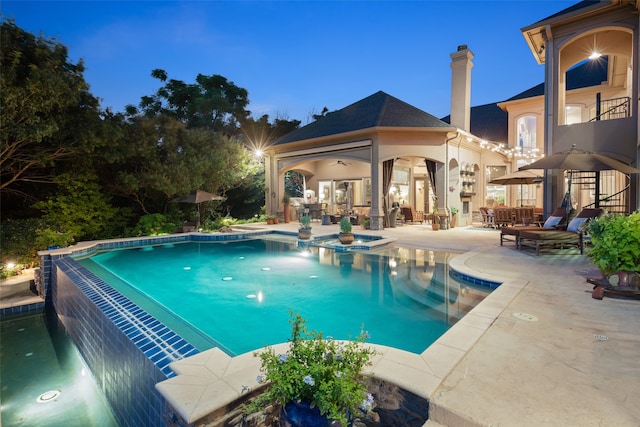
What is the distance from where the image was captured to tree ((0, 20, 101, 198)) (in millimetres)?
7430

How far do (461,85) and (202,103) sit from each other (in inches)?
652

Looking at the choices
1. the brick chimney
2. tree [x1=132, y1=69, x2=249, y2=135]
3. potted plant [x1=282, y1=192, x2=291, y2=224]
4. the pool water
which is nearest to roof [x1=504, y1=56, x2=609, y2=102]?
the brick chimney

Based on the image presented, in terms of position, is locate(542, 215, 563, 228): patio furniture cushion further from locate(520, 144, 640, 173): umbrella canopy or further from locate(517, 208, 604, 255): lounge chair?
locate(520, 144, 640, 173): umbrella canopy

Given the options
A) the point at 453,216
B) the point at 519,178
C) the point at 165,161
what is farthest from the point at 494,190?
the point at 165,161

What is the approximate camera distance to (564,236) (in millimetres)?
7520

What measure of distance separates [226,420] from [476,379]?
5.73ft

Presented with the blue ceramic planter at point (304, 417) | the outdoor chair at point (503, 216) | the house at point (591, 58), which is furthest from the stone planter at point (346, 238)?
the blue ceramic planter at point (304, 417)

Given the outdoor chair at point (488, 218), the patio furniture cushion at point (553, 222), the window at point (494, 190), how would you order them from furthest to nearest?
the window at point (494, 190), the outdoor chair at point (488, 218), the patio furniture cushion at point (553, 222)

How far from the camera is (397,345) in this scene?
3.88 meters

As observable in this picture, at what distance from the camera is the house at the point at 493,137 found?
29.6 ft

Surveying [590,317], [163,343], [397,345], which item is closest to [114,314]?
[163,343]

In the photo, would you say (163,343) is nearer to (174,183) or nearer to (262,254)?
(262,254)

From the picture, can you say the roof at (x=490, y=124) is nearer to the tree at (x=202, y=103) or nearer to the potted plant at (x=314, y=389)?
the tree at (x=202, y=103)

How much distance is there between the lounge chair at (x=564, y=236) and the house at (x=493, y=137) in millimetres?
1738
